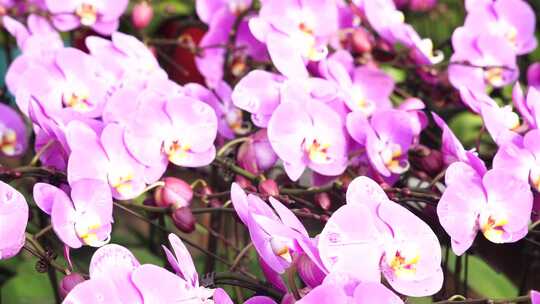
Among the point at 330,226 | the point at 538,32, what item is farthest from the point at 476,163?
the point at 538,32

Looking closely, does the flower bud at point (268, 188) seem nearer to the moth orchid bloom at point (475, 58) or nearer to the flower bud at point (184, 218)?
the flower bud at point (184, 218)

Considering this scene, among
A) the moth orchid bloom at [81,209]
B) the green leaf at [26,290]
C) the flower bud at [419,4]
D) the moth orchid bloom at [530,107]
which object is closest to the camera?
the moth orchid bloom at [81,209]

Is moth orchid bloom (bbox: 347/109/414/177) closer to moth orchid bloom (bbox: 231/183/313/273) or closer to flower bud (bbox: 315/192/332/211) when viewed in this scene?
flower bud (bbox: 315/192/332/211)

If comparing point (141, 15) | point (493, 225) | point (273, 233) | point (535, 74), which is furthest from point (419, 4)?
point (273, 233)

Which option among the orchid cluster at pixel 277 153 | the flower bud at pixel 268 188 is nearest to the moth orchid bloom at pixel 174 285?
the orchid cluster at pixel 277 153

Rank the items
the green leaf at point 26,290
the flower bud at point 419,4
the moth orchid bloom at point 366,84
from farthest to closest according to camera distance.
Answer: the flower bud at point 419,4 < the green leaf at point 26,290 < the moth orchid bloom at point 366,84

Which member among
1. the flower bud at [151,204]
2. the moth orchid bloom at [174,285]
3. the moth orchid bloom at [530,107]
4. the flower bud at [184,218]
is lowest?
the flower bud at [151,204]

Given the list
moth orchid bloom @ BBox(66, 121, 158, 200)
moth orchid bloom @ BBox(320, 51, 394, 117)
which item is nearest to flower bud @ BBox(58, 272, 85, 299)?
moth orchid bloom @ BBox(66, 121, 158, 200)
